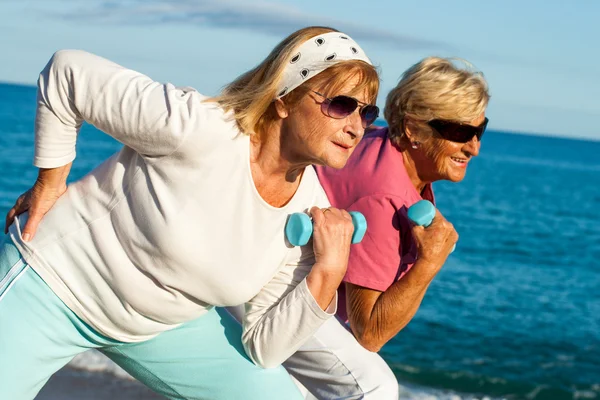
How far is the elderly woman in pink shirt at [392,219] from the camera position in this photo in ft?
12.2

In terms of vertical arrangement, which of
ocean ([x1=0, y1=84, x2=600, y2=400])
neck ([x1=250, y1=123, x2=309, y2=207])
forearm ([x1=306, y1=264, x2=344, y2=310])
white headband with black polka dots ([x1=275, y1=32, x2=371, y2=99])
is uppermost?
white headband with black polka dots ([x1=275, y1=32, x2=371, y2=99])

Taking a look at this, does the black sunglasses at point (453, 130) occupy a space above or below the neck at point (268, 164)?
below

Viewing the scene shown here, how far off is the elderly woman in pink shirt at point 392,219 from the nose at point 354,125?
543mm

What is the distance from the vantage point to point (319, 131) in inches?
129

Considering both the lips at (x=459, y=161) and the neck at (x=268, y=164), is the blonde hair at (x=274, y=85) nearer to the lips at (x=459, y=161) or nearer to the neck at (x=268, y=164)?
the neck at (x=268, y=164)

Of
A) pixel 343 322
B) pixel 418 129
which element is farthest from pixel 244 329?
pixel 418 129

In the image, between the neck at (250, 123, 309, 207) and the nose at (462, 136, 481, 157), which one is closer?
the neck at (250, 123, 309, 207)

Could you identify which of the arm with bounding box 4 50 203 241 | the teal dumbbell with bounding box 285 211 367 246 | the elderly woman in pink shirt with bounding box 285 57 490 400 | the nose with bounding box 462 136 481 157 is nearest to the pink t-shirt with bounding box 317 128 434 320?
the elderly woman in pink shirt with bounding box 285 57 490 400

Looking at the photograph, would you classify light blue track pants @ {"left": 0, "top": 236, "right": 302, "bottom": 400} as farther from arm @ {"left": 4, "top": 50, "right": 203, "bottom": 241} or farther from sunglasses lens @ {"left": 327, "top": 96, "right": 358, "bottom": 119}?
sunglasses lens @ {"left": 327, "top": 96, "right": 358, "bottom": 119}

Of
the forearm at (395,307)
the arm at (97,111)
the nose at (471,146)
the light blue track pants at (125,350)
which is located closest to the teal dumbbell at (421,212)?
the forearm at (395,307)

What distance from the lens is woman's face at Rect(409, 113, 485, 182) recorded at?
4.03 meters

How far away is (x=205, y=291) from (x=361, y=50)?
3.75ft

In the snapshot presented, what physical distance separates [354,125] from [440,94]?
0.86 metres

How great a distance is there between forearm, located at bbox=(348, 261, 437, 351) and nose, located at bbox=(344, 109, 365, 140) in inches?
28.7
